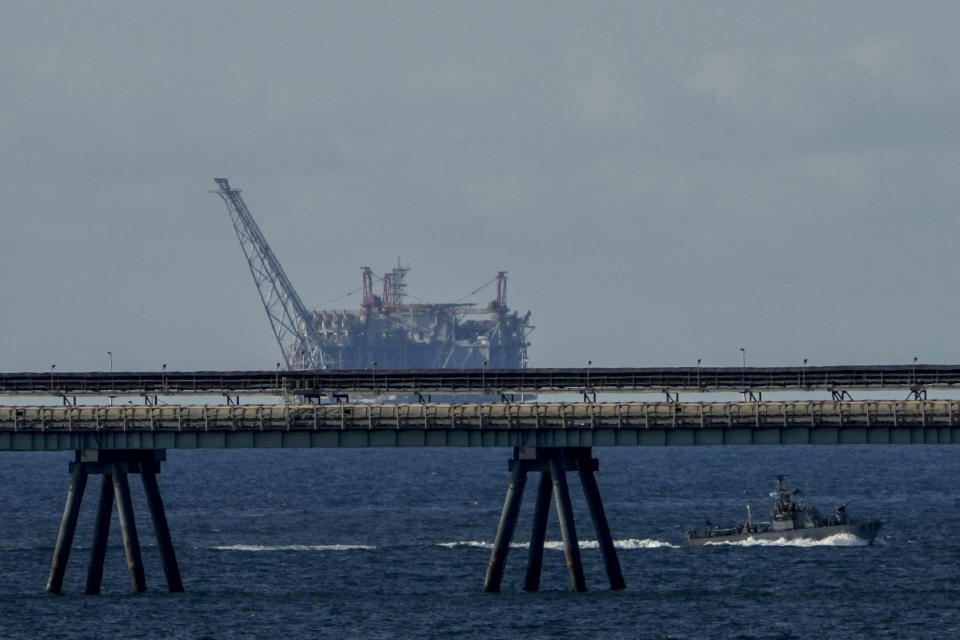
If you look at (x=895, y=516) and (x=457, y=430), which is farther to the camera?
(x=895, y=516)

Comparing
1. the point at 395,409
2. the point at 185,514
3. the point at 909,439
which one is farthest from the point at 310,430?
the point at 185,514

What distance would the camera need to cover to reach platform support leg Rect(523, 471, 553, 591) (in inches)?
3519

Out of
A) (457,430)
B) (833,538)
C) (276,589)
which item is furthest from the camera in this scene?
(833,538)

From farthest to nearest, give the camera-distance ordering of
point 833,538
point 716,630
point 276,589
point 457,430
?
1. point 833,538
2. point 276,589
3. point 457,430
4. point 716,630

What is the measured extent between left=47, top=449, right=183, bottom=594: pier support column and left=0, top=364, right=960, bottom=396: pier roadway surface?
7.36 metres

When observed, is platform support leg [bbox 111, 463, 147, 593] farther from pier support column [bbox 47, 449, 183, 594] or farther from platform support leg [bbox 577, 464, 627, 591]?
platform support leg [bbox 577, 464, 627, 591]

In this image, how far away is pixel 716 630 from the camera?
83812mm

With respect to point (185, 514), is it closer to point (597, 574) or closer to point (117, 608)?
point (597, 574)

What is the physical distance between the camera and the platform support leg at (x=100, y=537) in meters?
91.3

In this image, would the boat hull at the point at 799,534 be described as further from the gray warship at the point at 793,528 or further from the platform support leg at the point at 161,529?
the platform support leg at the point at 161,529

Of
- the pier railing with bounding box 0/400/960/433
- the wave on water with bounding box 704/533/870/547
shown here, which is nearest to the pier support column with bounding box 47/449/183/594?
the pier railing with bounding box 0/400/960/433

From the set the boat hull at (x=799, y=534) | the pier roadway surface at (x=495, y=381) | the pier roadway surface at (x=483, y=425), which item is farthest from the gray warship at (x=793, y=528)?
the pier roadway surface at (x=483, y=425)

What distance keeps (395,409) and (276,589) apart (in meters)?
16.9

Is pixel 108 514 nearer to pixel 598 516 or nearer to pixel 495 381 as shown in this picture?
pixel 495 381
